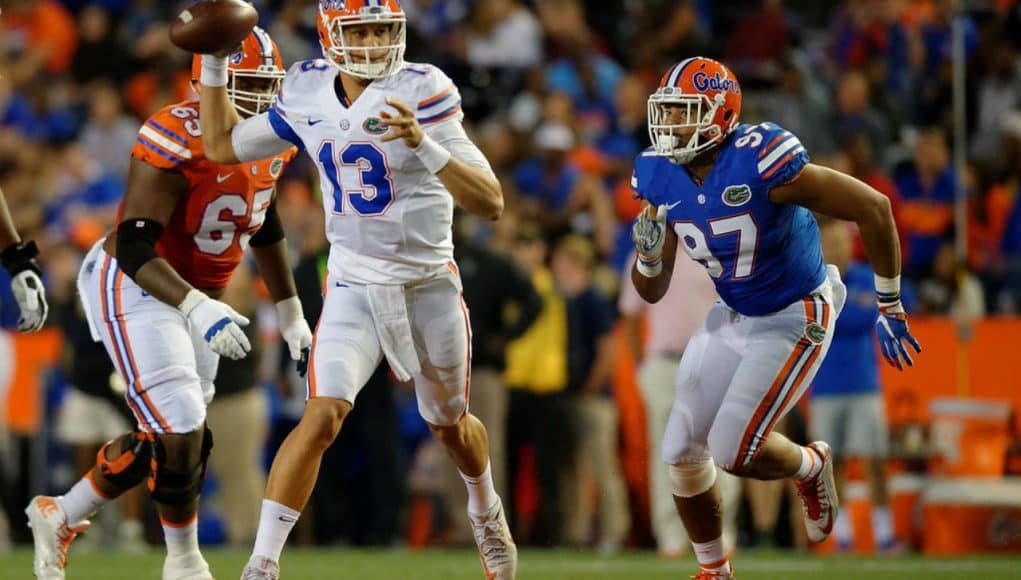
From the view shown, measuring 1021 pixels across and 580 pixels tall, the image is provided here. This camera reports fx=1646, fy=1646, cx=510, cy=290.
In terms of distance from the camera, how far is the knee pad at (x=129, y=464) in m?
6.33

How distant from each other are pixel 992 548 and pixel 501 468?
9.88 feet

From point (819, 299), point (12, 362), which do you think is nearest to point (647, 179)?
point (819, 299)

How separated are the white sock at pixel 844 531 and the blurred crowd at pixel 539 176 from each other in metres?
0.47

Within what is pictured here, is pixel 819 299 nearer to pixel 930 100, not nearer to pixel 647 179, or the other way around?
pixel 647 179

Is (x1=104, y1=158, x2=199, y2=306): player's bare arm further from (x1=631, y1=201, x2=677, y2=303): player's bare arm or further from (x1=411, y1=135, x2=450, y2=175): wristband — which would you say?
(x1=631, y1=201, x2=677, y2=303): player's bare arm

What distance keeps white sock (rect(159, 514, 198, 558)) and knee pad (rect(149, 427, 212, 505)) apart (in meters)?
0.11

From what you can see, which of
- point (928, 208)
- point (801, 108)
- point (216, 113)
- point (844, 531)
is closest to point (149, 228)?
point (216, 113)

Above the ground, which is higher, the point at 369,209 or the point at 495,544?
the point at 369,209

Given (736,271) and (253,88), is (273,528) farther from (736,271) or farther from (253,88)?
(736,271)

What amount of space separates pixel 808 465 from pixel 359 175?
206cm

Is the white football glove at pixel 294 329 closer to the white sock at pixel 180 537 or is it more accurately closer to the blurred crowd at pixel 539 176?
the white sock at pixel 180 537

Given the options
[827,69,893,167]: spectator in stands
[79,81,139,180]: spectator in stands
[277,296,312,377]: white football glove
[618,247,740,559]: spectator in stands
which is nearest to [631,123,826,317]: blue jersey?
[277,296,312,377]: white football glove

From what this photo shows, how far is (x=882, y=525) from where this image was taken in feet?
31.7

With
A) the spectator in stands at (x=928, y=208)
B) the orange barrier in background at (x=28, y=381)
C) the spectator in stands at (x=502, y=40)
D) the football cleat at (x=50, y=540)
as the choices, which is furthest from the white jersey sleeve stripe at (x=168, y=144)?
the spectator in stands at (x=502, y=40)
